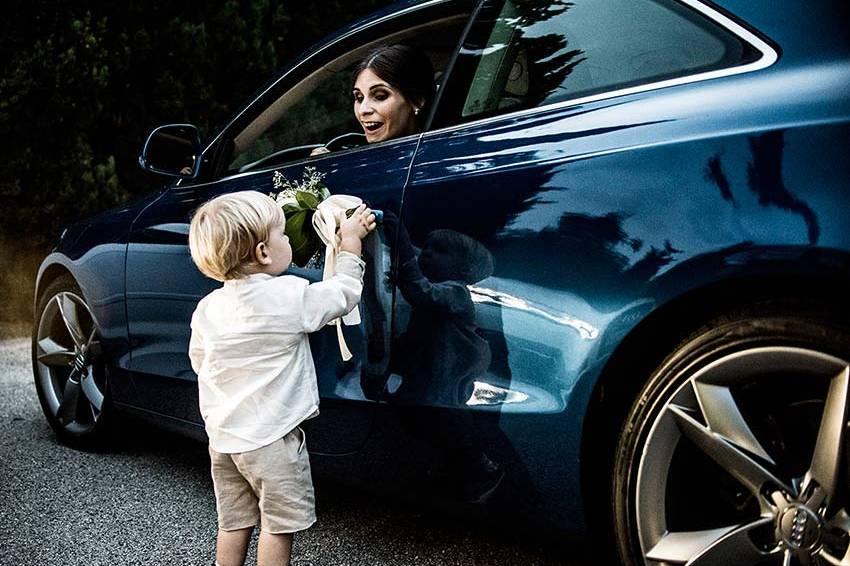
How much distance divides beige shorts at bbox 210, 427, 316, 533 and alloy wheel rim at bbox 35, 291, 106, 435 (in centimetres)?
148

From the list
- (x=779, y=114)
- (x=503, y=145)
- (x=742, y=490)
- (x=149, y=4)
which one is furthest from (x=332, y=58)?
(x=149, y=4)

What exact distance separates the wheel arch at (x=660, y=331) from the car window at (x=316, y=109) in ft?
3.88

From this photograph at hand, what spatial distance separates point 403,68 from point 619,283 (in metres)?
1.30

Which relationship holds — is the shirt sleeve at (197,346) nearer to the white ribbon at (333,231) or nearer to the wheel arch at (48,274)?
the white ribbon at (333,231)

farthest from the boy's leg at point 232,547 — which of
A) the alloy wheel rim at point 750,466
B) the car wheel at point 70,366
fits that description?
the car wheel at point 70,366

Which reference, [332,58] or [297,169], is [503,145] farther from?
[332,58]

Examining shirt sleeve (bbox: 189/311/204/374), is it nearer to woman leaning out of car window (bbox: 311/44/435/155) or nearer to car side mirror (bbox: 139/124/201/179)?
woman leaning out of car window (bbox: 311/44/435/155)

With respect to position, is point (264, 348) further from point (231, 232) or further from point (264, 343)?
point (231, 232)

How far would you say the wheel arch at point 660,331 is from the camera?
1610 millimetres

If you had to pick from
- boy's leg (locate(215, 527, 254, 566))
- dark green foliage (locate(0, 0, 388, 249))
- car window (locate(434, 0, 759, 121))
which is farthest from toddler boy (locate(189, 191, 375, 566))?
dark green foliage (locate(0, 0, 388, 249))

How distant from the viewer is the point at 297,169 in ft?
8.92

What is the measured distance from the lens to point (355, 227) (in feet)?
7.43

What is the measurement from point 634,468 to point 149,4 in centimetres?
611

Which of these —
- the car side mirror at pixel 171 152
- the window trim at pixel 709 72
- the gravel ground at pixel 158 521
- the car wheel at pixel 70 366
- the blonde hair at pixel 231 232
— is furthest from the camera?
the car wheel at pixel 70 366
